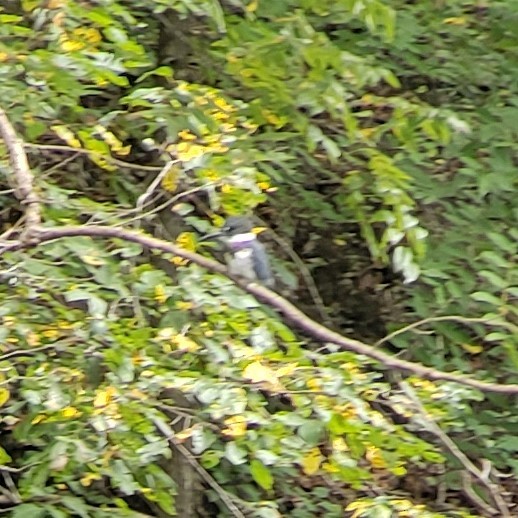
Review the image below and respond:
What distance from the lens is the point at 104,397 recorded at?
1716mm

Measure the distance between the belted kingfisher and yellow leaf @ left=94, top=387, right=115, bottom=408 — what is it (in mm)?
380

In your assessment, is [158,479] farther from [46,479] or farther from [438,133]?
[438,133]

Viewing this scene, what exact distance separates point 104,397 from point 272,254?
109 centimetres

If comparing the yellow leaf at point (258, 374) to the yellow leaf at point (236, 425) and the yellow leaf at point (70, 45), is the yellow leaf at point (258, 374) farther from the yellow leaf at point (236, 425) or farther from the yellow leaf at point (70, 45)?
the yellow leaf at point (70, 45)

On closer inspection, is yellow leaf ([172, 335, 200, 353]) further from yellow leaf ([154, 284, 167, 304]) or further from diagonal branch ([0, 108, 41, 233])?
diagonal branch ([0, 108, 41, 233])

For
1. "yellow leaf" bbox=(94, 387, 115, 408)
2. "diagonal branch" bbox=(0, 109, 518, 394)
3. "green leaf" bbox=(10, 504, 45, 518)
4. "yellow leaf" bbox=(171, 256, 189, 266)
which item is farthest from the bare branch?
"green leaf" bbox=(10, 504, 45, 518)

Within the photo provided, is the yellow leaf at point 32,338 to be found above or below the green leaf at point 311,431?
above

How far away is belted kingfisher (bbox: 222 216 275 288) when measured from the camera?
2.04 metres

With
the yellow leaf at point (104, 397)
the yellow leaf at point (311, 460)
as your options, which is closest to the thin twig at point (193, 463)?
the yellow leaf at point (104, 397)

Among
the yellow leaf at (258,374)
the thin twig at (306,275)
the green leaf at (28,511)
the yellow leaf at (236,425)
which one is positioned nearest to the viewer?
the yellow leaf at (258,374)

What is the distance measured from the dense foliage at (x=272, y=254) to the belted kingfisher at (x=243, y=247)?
47 mm

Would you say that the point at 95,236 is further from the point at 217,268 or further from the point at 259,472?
the point at 259,472

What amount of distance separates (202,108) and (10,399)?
68 centimetres

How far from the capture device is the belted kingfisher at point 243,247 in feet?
6.68
